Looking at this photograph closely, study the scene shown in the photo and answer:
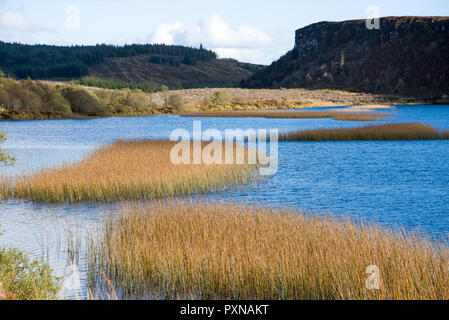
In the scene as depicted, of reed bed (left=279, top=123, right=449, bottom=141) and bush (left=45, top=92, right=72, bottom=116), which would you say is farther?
bush (left=45, top=92, right=72, bottom=116)

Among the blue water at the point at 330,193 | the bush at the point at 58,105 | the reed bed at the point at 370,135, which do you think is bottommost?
the blue water at the point at 330,193

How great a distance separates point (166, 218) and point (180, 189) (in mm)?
4386

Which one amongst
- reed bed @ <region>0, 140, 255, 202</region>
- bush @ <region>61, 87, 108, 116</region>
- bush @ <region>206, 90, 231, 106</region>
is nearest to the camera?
reed bed @ <region>0, 140, 255, 202</region>

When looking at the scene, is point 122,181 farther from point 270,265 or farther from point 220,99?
point 220,99

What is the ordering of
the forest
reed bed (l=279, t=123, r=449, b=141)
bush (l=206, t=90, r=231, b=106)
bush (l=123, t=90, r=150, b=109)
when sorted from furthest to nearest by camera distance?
the forest → bush (l=206, t=90, r=231, b=106) → bush (l=123, t=90, r=150, b=109) → reed bed (l=279, t=123, r=449, b=141)

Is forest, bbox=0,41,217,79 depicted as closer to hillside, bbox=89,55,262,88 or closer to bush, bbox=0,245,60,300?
hillside, bbox=89,55,262,88

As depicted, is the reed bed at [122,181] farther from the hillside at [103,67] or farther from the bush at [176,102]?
the hillside at [103,67]

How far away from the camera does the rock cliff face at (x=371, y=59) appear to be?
112688 millimetres

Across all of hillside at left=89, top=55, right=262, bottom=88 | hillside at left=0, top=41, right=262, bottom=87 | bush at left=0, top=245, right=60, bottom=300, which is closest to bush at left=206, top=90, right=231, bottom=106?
bush at left=0, top=245, right=60, bottom=300

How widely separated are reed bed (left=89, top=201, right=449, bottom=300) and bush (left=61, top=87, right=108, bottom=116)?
186 feet

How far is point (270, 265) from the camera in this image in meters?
6.71

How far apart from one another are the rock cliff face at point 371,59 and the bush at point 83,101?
67.9 meters

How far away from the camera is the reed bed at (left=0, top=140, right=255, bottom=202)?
517 inches

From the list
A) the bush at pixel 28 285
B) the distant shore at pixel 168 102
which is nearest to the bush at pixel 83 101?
the distant shore at pixel 168 102
